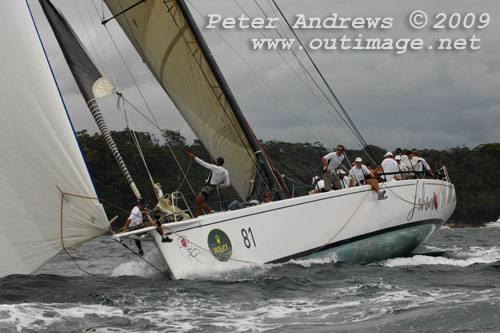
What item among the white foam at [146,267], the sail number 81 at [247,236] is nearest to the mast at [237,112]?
the sail number 81 at [247,236]

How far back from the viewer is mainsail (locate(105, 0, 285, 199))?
9.97 metres

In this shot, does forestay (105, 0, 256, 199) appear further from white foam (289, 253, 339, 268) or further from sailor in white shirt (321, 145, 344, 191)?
white foam (289, 253, 339, 268)

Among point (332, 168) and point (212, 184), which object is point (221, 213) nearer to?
point (212, 184)

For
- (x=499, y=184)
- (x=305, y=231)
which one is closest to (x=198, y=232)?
(x=305, y=231)

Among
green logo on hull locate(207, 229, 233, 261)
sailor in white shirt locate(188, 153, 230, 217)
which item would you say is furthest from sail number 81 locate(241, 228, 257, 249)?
sailor in white shirt locate(188, 153, 230, 217)

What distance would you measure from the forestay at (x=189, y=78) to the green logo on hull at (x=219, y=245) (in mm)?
2493

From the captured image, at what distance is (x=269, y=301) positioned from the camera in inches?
261

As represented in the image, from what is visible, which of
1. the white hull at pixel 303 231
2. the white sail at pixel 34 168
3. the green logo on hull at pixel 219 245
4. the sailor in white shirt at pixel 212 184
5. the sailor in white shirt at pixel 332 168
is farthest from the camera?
the sailor in white shirt at pixel 332 168

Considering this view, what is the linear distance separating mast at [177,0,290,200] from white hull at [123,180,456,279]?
3.44ft

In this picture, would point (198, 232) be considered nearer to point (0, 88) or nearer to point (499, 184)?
point (0, 88)

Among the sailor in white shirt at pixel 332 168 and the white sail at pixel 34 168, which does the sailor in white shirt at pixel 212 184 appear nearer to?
the sailor in white shirt at pixel 332 168

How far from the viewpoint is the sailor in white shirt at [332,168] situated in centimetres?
1008

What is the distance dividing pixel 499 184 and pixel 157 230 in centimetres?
6268

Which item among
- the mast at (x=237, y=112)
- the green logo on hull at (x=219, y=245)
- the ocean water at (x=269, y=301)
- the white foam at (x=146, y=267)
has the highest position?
the mast at (x=237, y=112)
